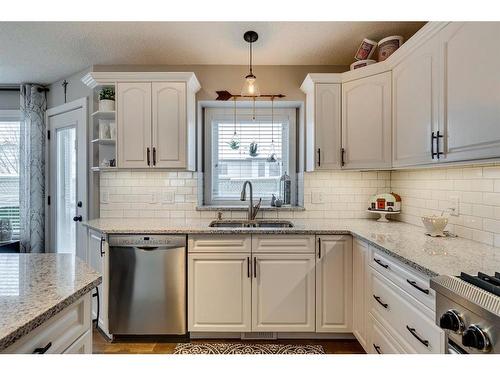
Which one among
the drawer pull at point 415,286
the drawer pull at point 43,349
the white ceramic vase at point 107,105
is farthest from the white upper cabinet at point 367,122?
the drawer pull at point 43,349

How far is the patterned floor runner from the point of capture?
2.15 meters

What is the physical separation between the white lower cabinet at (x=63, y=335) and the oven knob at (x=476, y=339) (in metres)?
1.26

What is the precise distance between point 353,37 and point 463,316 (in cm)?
218

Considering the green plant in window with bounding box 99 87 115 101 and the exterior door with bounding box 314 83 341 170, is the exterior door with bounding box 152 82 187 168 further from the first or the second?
the exterior door with bounding box 314 83 341 170

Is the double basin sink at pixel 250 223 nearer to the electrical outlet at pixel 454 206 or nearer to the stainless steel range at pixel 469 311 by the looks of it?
the electrical outlet at pixel 454 206

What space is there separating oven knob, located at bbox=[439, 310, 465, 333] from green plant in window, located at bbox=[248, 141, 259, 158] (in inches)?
88.5

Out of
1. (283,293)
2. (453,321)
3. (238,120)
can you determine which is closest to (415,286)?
(453,321)

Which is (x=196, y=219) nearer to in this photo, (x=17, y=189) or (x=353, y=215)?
(x=353, y=215)

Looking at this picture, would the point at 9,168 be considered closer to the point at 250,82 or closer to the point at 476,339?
the point at 250,82

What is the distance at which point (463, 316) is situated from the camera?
961mm

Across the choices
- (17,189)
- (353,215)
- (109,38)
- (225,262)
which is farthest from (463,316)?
(17,189)

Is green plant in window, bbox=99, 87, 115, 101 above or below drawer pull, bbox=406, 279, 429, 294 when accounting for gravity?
above

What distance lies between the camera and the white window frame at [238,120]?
302cm

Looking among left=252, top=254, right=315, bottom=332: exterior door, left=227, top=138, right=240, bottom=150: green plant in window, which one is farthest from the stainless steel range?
left=227, top=138, right=240, bottom=150: green plant in window
